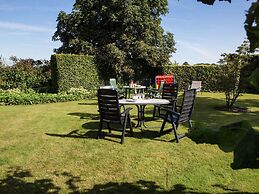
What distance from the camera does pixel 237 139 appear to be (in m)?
1.55

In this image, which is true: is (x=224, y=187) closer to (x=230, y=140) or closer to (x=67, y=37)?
(x=230, y=140)

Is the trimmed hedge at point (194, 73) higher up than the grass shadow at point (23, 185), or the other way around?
the trimmed hedge at point (194, 73)

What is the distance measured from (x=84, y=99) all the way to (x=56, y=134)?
9.12 meters

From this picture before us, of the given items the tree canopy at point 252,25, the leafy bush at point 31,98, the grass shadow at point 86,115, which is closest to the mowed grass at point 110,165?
the grass shadow at point 86,115

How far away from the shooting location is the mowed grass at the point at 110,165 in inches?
179

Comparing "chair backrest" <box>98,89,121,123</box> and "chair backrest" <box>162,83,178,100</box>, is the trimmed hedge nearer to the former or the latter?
"chair backrest" <box>162,83,178,100</box>

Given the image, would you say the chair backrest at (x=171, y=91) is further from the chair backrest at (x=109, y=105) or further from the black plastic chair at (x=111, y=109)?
the chair backrest at (x=109, y=105)

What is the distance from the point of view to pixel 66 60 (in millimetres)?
18453

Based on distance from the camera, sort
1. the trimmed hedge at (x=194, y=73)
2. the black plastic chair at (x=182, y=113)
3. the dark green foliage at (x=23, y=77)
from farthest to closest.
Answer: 1. the trimmed hedge at (x=194, y=73)
2. the dark green foliage at (x=23, y=77)
3. the black plastic chair at (x=182, y=113)

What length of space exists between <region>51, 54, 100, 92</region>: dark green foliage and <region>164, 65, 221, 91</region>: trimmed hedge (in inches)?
282

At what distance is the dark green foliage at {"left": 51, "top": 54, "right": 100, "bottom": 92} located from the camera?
1817 cm

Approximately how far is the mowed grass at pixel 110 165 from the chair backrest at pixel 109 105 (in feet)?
1.94

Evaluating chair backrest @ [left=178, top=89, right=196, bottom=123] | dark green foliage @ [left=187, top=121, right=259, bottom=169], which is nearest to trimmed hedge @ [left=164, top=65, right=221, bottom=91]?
chair backrest @ [left=178, top=89, right=196, bottom=123]

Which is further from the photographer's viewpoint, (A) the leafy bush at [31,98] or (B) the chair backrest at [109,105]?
(A) the leafy bush at [31,98]
